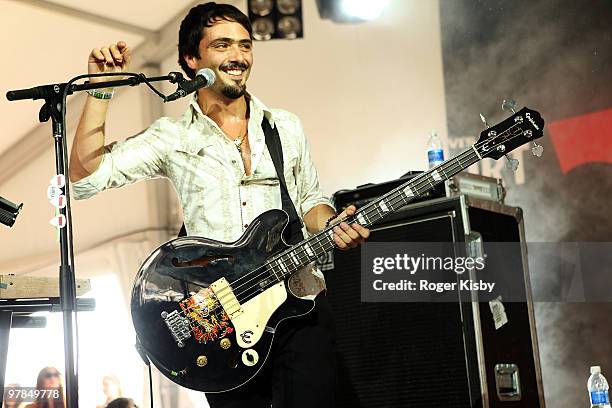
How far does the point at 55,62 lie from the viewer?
4719mm

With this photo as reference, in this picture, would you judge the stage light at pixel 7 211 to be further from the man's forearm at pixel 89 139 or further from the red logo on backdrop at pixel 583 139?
the red logo on backdrop at pixel 583 139

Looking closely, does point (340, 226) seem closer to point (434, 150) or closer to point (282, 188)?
point (282, 188)

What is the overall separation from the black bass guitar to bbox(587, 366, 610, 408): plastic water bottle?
1982mm

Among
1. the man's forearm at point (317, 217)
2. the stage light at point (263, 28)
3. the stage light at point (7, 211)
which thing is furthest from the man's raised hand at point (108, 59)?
the stage light at point (263, 28)

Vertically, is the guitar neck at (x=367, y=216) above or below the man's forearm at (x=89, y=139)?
below

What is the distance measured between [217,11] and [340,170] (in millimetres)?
2152

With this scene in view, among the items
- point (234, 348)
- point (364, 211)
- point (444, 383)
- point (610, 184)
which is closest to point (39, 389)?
point (234, 348)

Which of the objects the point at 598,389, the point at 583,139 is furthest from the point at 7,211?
the point at 583,139

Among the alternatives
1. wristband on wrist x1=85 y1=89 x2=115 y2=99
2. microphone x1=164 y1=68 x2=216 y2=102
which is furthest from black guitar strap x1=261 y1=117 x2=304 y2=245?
wristband on wrist x1=85 y1=89 x2=115 y2=99

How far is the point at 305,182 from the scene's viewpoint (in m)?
2.96

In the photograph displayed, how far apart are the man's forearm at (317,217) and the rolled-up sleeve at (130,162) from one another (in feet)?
1.73

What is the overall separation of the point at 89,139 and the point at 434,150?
204cm

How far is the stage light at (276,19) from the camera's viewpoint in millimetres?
5023

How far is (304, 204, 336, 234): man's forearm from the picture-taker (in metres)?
2.86
